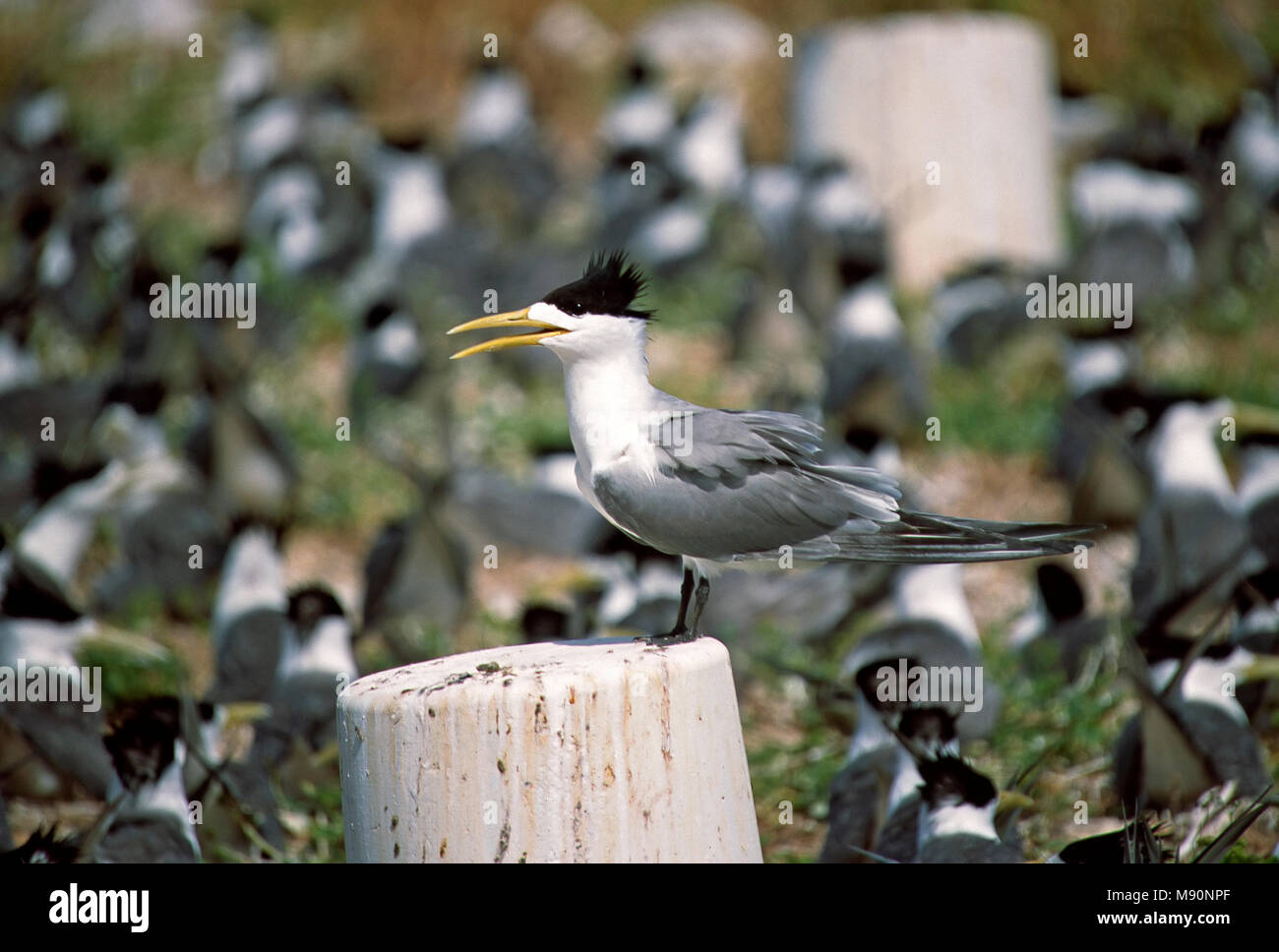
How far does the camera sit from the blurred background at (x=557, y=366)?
404 centimetres

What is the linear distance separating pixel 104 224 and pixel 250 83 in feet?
9.28

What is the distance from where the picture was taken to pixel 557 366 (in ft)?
23.7

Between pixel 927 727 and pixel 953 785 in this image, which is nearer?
pixel 953 785

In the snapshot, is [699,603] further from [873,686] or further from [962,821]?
[873,686]

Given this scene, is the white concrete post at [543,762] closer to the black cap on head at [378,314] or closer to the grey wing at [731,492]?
the grey wing at [731,492]

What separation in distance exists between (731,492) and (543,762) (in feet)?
1.95

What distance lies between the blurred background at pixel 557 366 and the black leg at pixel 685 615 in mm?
614

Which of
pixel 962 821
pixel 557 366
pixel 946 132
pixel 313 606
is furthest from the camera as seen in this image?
pixel 946 132

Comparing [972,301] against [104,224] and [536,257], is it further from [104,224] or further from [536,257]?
[104,224]

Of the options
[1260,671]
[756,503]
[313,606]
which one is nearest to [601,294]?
[756,503]

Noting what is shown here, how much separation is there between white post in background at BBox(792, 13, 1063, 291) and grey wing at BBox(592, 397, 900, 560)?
4990mm

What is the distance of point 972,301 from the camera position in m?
6.87

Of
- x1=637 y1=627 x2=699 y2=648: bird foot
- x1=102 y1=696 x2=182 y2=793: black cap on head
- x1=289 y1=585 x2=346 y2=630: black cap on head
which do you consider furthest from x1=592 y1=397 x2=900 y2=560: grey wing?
x1=289 y1=585 x2=346 y2=630: black cap on head
